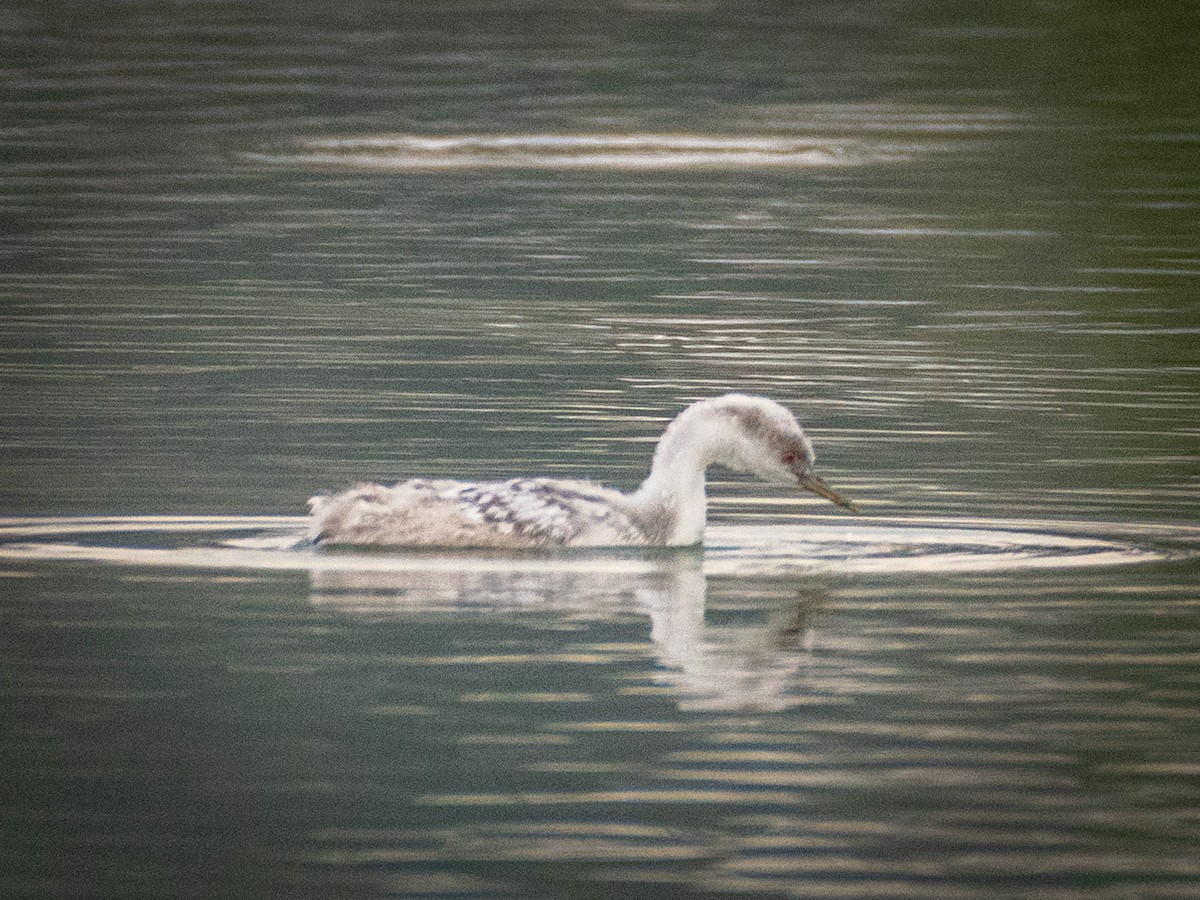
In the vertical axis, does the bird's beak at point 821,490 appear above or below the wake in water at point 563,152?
below

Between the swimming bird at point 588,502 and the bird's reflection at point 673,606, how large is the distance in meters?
0.32

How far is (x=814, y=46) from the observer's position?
4853cm

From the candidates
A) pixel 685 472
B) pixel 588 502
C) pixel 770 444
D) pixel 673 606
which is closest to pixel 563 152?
pixel 770 444

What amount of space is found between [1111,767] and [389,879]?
2284 millimetres

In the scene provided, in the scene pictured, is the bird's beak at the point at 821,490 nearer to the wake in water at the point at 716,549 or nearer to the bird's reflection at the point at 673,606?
the wake in water at the point at 716,549

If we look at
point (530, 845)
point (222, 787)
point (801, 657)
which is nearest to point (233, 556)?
point (801, 657)

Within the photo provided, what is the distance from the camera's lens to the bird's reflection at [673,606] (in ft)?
32.2

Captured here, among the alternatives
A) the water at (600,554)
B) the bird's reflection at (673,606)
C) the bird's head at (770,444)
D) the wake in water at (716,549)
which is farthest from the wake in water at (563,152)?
the bird's reflection at (673,606)

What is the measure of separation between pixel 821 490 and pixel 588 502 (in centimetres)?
100

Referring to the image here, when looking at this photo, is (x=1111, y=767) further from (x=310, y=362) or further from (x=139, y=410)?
(x=310, y=362)

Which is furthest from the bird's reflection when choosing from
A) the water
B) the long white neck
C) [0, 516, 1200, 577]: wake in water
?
the long white neck

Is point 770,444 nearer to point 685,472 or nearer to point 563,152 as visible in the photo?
point 685,472

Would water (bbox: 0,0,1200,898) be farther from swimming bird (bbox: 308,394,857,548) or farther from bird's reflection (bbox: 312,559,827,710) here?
swimming bird (bbox: 308,394,857,548)

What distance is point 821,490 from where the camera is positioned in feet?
40.7
